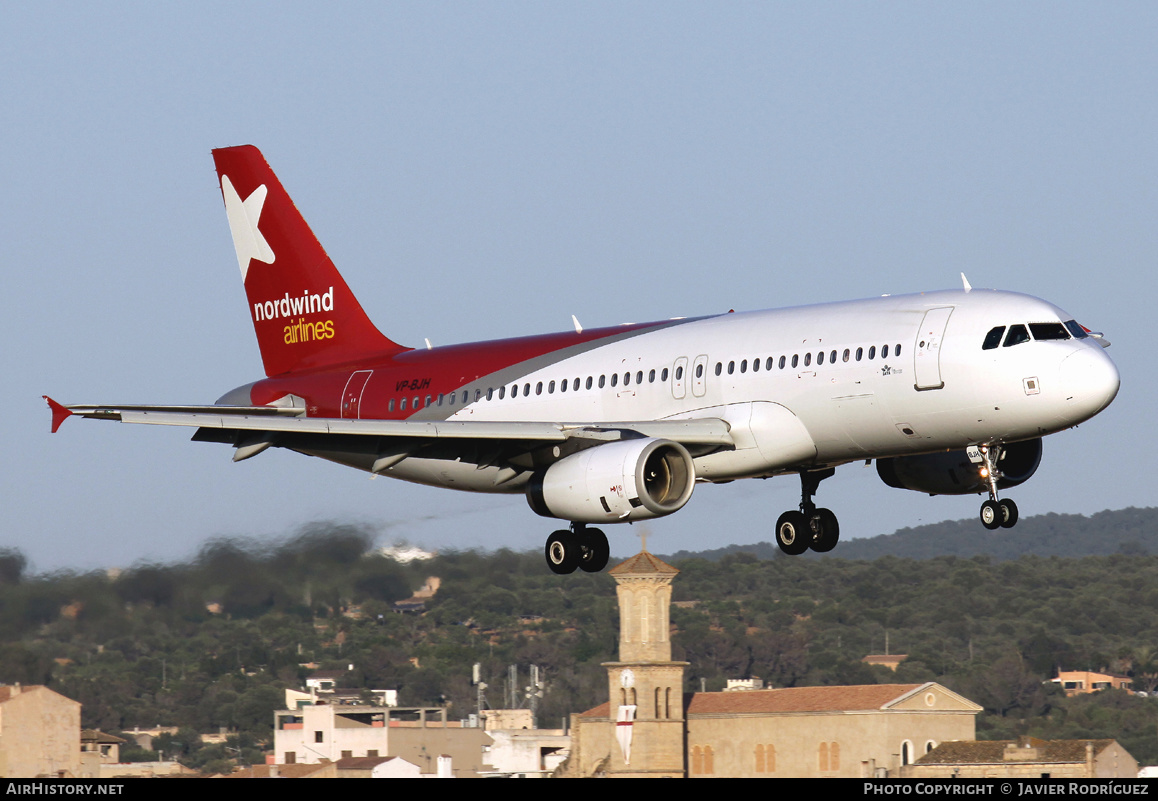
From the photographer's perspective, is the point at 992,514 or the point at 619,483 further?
the point at 619,483

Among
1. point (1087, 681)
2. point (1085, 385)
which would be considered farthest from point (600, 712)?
point (1085, 385)

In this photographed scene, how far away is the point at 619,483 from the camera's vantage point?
3606 cm

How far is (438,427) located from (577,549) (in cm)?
394

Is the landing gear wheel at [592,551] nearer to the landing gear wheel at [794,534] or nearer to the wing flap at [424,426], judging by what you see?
the wing flap at [424,426]

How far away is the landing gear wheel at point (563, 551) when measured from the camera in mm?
39406

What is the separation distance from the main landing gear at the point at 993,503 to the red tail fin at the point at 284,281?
16.1m

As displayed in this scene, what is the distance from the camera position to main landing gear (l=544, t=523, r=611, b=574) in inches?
1551

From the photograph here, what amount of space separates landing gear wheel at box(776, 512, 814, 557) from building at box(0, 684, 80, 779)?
102 feet

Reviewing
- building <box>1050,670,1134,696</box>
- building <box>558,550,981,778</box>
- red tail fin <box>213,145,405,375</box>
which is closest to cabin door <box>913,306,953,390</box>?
red tail fin <box>213,145,405,375</box>

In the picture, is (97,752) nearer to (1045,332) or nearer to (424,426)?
(424,426)

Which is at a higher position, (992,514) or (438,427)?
(438,427)

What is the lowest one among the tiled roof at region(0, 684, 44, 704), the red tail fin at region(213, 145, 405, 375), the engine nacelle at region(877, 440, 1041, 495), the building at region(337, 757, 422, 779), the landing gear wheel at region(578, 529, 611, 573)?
the building at region(337, 757, 422, 779)

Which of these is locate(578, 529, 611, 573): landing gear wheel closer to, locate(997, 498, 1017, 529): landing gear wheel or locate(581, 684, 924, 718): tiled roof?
locate(997, 498, 1017, 529): landing gear wheel
